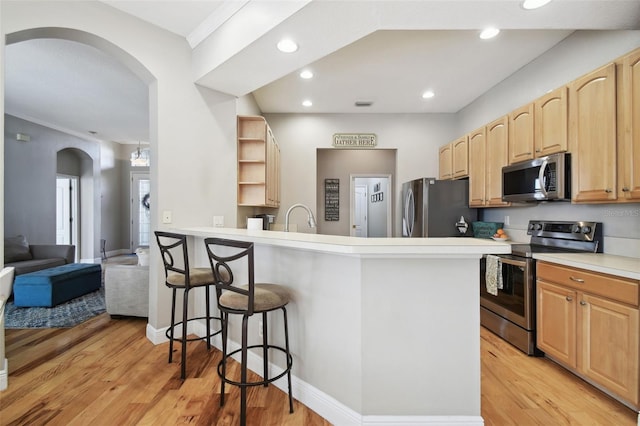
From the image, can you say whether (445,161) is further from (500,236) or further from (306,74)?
(306,74)

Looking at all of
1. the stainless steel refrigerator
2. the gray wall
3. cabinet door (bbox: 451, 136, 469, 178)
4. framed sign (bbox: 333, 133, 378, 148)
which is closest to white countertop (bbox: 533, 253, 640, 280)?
the stainless steel refrigerator

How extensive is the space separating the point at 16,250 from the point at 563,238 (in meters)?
7.00

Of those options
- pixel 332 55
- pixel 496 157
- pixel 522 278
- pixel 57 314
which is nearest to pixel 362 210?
pixel 496 157

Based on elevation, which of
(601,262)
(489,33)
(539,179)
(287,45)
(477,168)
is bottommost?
(601,262)

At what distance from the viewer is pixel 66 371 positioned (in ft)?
7.33

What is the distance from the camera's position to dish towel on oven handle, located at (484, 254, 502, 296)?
2848 millimetres

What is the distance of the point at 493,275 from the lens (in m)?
2.90

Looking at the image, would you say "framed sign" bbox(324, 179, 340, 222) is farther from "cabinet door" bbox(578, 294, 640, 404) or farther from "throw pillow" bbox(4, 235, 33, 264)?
"throw pillow" bbox(4, 235, 33, 264)

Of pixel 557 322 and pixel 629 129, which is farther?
pixel 557 322

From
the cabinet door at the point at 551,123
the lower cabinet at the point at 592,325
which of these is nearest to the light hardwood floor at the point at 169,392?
the lower cabinet at the point at 592,325

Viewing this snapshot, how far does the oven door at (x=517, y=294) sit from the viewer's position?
2508 mm

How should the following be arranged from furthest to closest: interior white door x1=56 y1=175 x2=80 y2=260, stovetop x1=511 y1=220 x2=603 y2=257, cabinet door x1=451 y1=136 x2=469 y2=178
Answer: interior white door x1=56 y1=175 x2=80 y2=260 → cabinet door x1=451 y1=136 x2=469 y2=178 → stovetop x1=511 y1=220 x2=603 y2=257

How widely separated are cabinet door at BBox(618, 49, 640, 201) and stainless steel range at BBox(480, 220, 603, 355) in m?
0.56

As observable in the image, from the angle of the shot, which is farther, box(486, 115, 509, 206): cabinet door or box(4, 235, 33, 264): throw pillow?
box(4, 235, 33, 264): throw pillow
